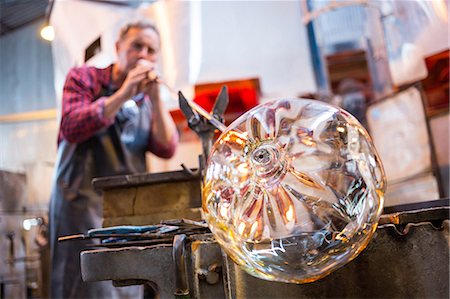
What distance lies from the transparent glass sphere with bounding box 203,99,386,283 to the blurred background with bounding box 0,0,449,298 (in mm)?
1477

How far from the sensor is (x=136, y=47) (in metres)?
1.84

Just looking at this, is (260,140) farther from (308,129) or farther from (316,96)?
(316,96)

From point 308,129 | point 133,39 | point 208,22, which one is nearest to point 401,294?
point 308,129

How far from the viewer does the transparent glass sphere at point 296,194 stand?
0.61 m

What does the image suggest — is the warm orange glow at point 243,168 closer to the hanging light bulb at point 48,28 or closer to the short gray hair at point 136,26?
the short gray hair at point 136,26

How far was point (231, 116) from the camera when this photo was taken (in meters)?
2.46

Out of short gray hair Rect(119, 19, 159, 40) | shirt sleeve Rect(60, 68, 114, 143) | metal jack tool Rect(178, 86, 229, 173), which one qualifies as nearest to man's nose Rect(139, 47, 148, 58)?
short gray hair Rect(119, 19, 159, 40)

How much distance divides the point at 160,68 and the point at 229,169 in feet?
5.14

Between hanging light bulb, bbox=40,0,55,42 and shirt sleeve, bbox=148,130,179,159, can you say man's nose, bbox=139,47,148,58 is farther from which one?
hanging light bulb, bbox=40,0,55,42

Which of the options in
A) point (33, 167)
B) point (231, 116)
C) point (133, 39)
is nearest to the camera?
point (133, 39)

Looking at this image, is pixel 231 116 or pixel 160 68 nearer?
pixel 160 68

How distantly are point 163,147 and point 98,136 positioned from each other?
0.25 metres

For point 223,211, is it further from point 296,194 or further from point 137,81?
point 137,81

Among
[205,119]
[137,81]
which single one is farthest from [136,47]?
[205,119]
